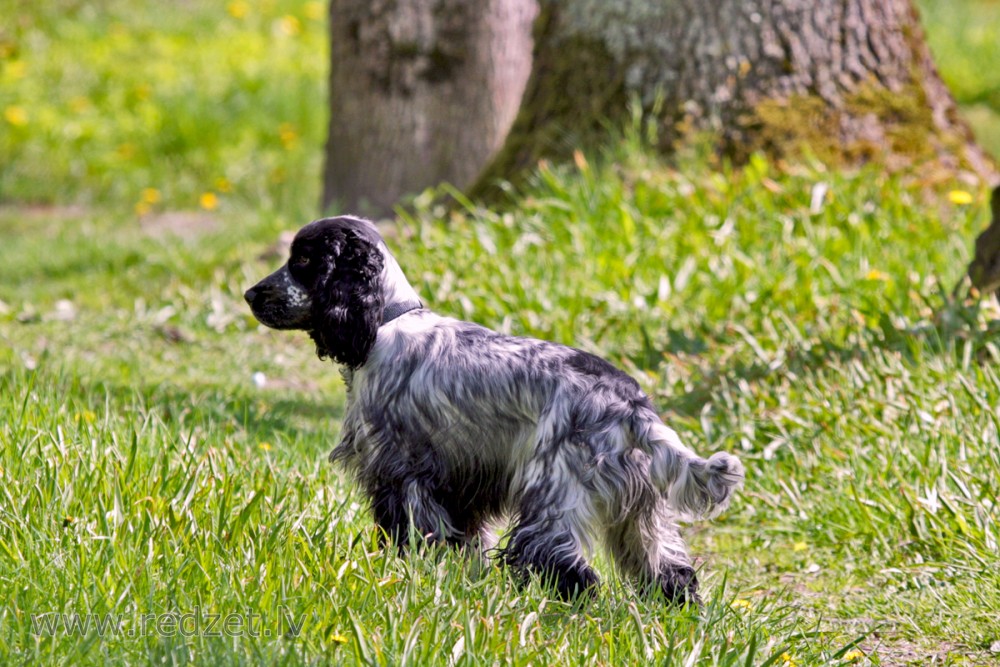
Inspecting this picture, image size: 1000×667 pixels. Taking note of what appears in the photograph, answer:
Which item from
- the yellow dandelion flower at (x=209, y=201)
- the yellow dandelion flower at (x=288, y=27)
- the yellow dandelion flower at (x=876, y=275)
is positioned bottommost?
the yellow dandelion flower at (x=209, y=201)

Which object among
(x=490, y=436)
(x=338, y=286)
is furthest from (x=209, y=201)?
(x=490, y=436)

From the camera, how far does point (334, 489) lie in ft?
13.6

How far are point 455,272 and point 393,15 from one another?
2.62 metres

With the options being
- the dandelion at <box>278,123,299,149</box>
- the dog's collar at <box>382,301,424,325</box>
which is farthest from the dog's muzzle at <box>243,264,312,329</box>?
the dandelion at <box>278,123,299,149</box>

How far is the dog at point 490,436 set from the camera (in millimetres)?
3344

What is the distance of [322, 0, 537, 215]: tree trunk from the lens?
8.54m

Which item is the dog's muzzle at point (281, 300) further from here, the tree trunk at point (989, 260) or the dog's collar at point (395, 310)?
the tree trunk at point (989, 260)

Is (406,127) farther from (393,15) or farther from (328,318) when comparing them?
(328,318)

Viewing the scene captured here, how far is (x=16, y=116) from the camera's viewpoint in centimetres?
1189

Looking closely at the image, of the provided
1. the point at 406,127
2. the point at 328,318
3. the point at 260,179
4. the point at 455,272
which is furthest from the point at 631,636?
the point at 260,179

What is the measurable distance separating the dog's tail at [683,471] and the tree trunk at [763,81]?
12.9 feet

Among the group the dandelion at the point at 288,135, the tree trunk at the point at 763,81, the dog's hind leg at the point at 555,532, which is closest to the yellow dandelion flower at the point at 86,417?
the dog's hind leg at the point at 555,532

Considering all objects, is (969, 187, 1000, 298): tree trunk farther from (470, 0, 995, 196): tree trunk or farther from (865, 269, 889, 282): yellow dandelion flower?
(470, 0, 995, 196): tree trunk

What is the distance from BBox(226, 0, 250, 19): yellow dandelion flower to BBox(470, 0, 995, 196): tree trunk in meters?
8.68
